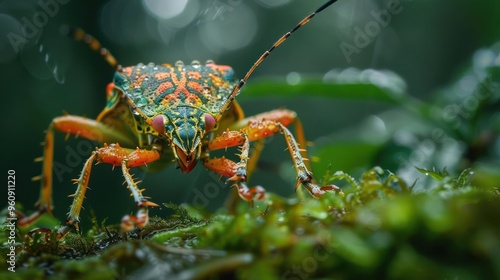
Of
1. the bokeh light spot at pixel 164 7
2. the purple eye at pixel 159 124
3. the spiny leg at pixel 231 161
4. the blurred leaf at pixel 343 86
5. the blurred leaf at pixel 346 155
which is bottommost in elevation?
the blurred leaf at pixel 346 155

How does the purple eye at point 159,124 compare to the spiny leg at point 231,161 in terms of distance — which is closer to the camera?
the spiny leg at point 231,161

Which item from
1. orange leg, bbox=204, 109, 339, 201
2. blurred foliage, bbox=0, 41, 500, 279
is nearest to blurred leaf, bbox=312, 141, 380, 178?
orange leg, bbox=204, 109, 339, 201

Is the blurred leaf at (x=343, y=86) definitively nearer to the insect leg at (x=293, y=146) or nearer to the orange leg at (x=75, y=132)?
the insect leg at (x=293, y=146)

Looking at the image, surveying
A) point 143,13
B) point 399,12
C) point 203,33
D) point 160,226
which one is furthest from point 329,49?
point 160,226

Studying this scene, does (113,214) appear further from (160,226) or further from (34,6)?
(160,226)

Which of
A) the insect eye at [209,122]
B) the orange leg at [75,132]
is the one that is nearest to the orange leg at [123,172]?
the insect eye at [209,122]

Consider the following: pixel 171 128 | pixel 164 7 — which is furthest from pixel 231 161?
pixel 164 7
